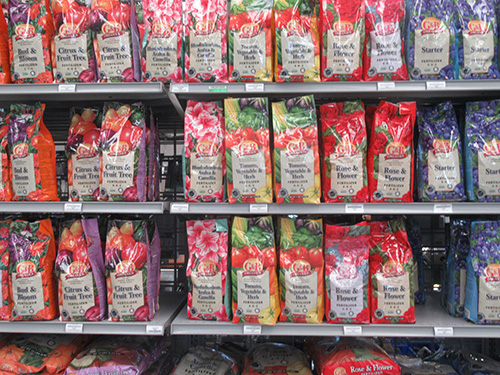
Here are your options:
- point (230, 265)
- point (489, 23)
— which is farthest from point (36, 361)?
point (489, 23)

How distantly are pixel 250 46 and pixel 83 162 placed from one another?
3.32 ft

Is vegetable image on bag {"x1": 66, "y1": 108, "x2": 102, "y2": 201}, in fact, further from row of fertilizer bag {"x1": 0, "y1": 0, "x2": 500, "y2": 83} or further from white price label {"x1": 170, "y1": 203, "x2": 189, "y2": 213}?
white price label {"x1": 170, "y1": 203, "x2": 189, "y2": 213}

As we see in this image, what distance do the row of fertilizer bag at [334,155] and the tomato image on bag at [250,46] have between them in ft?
0.39

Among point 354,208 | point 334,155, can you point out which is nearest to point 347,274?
point 354,208

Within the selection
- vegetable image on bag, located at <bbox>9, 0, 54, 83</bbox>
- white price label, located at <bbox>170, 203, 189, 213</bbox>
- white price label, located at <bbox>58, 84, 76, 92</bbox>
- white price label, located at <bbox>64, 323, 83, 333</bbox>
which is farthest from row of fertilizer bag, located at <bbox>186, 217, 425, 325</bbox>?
vegetable image on bag, located at <bbox>9, 0, 54, 83</bbox>

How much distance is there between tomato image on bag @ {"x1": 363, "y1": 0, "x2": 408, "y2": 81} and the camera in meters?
1.64

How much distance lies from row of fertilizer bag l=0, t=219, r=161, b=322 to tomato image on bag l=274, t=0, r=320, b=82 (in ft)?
3.37

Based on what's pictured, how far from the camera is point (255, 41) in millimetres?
1646

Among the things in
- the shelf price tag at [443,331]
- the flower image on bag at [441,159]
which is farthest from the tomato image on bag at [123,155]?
the shelf price tag at [443,331]

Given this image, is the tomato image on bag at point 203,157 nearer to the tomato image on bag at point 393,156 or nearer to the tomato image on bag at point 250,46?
the tomato image on bag at point 250,46

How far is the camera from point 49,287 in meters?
1.72

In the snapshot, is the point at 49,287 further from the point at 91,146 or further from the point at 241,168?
the point at 241,168

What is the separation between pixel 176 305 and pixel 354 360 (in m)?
0.96

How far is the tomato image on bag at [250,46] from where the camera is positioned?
165 centimetres
